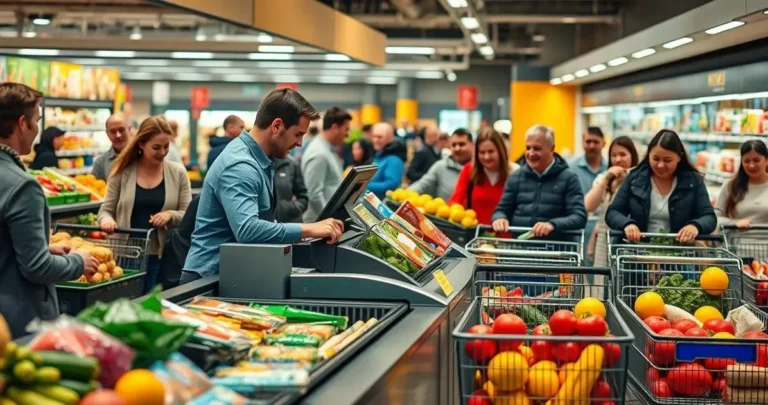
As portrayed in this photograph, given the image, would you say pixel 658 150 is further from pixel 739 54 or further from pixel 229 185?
pixel 739 54

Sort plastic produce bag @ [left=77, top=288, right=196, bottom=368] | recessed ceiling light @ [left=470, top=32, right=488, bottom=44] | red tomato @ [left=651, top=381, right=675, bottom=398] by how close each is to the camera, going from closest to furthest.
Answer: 1. plastic produce bag @ [left=77, top=288, right=196, bottom=368]
2. red tomato @ [left=651, top=381, right=675, bottom=398]
3. recessed ceiling light @ [left=470, top=32, right=488, bottom=44]

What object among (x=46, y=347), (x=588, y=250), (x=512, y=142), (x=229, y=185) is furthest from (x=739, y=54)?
(x=512, y=142)

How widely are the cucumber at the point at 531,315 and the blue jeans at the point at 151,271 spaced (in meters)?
3.52

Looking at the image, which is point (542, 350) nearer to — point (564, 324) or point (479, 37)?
point (564, 324)

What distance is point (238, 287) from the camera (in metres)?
3.96

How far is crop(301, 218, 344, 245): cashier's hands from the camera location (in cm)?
416

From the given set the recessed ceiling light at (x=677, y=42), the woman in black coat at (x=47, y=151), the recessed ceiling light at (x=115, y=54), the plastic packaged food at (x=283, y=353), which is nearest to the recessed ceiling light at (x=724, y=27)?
the recessed ceiling light at (x=677, y=42)

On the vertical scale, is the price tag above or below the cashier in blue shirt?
below

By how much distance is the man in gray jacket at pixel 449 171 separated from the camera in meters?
9.71

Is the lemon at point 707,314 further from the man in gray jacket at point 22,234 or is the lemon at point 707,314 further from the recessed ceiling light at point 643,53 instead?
the recessed ceiling light at point 643,53

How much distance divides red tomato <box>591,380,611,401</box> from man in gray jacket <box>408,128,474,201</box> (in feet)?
21.2

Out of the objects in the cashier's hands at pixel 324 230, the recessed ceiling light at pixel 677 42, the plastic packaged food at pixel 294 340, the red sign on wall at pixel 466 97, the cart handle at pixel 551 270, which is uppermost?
the red sign on wall at pixel 466 97

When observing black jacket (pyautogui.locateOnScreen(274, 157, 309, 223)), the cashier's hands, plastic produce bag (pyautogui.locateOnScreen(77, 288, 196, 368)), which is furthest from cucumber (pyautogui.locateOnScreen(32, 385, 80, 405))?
black jacket (pyautogui.locateOnScreen(274, 157, 309, 223))

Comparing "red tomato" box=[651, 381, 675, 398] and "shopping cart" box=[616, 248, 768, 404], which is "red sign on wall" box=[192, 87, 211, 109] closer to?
"shopping cart" box=[616, 248, 768, 404]
